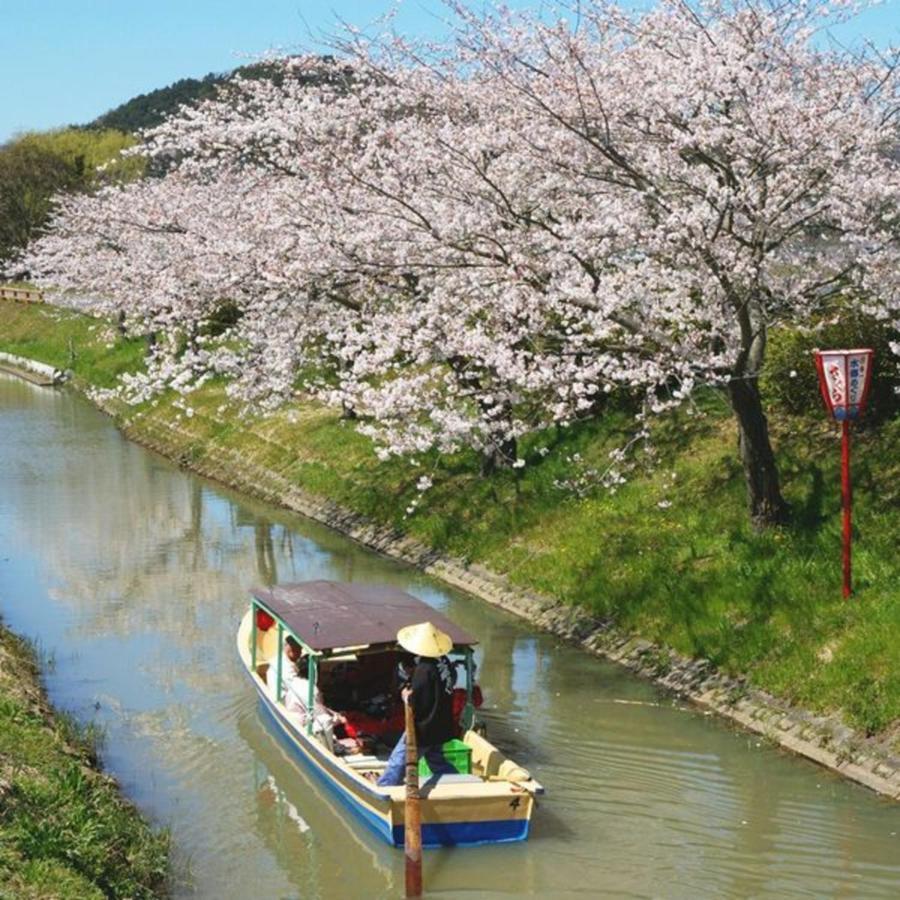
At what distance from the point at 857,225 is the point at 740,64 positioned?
2195 mm

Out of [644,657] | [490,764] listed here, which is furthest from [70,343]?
[490,764]

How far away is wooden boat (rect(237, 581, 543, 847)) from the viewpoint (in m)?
11.6

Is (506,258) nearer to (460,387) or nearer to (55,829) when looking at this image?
(460,387)

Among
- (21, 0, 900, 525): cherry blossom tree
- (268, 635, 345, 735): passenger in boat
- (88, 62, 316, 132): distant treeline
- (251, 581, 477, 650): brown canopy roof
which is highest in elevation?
(88, 62, 316, 132): distant treeline

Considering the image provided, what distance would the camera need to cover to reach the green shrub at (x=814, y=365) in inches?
721

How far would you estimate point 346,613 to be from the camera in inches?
557

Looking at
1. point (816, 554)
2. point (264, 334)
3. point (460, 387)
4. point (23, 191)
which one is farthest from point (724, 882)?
point (23, 191)

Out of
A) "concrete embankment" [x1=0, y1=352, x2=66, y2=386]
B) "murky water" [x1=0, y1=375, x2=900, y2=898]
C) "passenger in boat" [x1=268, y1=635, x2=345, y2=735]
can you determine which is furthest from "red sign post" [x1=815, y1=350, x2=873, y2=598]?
"concrete embankment" [x1=0, y1=352, x2=66, y2=386]

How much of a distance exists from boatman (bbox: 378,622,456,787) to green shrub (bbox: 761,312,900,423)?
7206 millimetres

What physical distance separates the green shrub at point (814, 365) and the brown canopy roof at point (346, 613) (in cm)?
620

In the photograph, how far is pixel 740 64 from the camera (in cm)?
1458

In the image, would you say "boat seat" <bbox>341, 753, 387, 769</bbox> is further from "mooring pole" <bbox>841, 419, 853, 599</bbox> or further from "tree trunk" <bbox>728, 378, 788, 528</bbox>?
"tree trunk" <bbox>728, 378, 788, 528</bbox>

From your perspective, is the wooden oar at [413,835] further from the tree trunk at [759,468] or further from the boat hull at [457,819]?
the tree trunk at [759,468]

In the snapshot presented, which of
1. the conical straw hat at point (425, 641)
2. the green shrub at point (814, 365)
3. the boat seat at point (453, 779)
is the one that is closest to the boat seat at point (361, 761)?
the boat seat at point (453, 779)
